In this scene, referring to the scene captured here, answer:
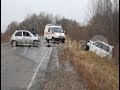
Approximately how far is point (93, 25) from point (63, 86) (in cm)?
3804

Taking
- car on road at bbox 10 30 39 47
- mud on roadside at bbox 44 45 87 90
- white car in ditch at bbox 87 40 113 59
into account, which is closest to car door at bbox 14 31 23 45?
car on road at bbox 10 30 39 47

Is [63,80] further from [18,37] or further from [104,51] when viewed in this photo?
[18,37]

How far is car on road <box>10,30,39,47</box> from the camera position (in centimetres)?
3519

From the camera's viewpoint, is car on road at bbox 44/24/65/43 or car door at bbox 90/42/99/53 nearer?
car door at bbox 90/42/99/53

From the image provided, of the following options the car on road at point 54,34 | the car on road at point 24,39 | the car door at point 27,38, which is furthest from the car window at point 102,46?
the car on road at point 54,34

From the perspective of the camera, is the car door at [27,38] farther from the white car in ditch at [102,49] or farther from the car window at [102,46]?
the car window at [102,46]

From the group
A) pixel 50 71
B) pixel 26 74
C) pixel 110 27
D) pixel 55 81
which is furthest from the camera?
pixel 110 27

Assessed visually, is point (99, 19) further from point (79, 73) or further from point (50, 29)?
point (79, 73)

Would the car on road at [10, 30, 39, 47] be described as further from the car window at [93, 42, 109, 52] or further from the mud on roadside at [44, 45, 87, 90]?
the mud on roadside at [44, 45, 87, 90]

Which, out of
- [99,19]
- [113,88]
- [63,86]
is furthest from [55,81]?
[99,19]

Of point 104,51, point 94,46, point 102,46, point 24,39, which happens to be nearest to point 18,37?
point 24,39

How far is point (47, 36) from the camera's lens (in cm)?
4538

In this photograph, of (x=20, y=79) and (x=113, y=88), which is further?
(x=20, y=79)

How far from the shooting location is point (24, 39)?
35.1 m
